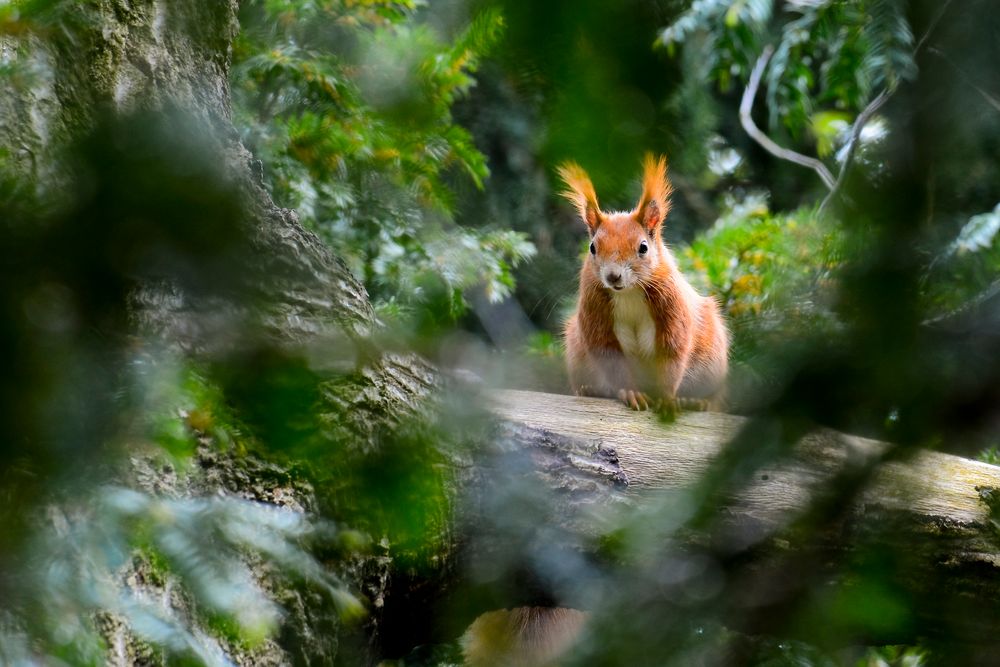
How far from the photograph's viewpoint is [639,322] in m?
2.34

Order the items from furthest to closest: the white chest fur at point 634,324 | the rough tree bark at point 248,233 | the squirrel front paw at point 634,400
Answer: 1. the white chest fur at point 634,324
2. the squirrel front paw at point 634,400
3. the rough tree bark at point 248,233

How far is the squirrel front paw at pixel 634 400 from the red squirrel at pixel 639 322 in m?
0.05

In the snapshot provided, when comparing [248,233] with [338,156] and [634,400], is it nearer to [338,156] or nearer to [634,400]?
[338,156]

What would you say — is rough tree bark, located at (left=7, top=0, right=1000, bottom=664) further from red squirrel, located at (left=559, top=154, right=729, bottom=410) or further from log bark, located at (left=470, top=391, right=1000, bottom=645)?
red squirrel, located at (left=559, top=154, right=729, bottom=410)

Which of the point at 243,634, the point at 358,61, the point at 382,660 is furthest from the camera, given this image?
the point at 382,660

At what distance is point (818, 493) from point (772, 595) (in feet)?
0.20

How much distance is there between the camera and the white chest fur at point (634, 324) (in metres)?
2.31

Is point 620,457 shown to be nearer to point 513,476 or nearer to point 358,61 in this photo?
point 513,476

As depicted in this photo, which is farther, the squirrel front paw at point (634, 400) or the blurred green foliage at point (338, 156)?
the squirrel front paw at point (634, 400)

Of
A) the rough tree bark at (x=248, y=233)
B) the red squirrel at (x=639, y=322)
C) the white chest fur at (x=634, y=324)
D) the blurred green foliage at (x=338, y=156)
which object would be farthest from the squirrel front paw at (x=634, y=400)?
the rough tree bark at (x=248, y=233)

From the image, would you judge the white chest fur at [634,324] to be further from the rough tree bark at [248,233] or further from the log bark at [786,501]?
the rough tree bark at [248,233]

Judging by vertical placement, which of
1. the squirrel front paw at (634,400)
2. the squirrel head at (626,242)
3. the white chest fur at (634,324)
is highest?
the squirrel head at (626,242)

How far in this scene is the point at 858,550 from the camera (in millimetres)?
457

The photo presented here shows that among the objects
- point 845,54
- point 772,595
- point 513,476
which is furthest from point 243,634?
Result: point 845,54
